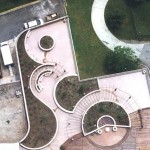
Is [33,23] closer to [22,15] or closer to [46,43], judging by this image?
[22,15]

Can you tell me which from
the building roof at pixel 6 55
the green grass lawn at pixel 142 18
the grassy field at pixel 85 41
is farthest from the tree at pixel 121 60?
the building roof at pixel 6 55

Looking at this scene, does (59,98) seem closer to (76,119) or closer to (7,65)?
(76,119)

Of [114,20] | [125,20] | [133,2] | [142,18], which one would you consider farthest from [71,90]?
[133,2]

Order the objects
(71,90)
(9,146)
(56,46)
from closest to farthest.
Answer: (9,146) < (71,90) < (56,46)

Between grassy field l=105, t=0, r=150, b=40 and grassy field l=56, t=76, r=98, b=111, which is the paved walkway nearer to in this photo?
grassy field l=105, t=0, r=150, b=40

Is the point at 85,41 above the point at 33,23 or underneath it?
underneath
